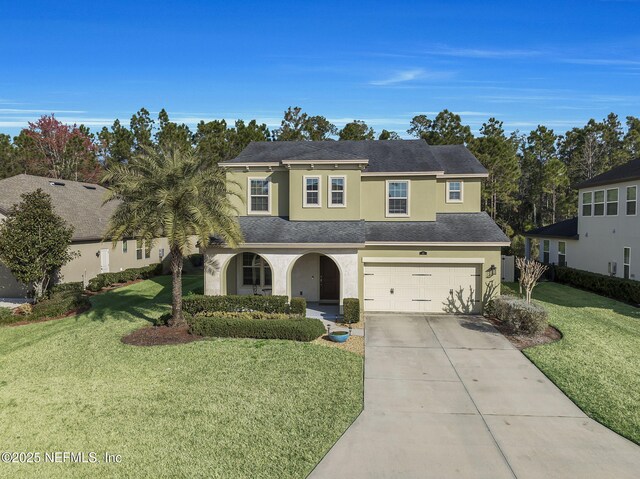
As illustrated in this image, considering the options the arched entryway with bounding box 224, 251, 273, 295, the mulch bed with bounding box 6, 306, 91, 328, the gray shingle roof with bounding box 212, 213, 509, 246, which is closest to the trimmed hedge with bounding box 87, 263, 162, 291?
the mulch bed with bounding box 6, 306, 91, 328

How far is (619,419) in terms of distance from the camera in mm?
7961

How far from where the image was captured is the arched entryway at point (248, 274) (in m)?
18.5

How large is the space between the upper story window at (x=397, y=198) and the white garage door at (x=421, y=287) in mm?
3186

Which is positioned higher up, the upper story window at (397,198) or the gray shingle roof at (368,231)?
the upper story window at (397,198)

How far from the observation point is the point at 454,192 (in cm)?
1989

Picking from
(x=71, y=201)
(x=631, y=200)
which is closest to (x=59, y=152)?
(x=71, y=201)

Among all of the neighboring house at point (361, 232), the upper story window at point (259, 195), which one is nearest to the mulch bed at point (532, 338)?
the neighboring house at point (361, 232)

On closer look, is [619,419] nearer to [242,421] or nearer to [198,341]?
[242,421]

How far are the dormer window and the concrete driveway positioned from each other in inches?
318

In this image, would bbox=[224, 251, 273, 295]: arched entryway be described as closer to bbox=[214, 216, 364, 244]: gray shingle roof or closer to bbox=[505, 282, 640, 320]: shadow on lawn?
bbox=[214, 216, 364, 244]: gray shingle roof

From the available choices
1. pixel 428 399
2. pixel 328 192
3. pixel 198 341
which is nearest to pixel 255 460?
pixel 428 399

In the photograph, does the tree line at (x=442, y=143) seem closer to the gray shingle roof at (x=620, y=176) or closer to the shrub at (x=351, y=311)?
the gray shingle roof at (x=620, y=176)

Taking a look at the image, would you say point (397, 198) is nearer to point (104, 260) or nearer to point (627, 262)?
point (627, 262)

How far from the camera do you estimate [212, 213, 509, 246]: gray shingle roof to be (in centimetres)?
1619
